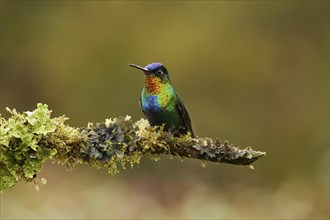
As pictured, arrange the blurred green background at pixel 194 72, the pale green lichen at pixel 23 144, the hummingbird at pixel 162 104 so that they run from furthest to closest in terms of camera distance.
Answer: the blurred green background at pixel 194 72 < the hummingbird at pixel 162 104 < the pale green lichen at pixel 23 144

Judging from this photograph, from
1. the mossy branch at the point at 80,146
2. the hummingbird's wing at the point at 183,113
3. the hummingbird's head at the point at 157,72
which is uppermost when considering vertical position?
the hummingbird's head at the point at 157,72

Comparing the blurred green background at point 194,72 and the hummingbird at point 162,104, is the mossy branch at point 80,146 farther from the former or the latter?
the blurred green background at point 194,72

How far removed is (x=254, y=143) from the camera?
42.4 feet

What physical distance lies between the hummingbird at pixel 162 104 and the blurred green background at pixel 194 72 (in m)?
7.59

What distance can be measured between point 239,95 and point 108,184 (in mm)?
3441

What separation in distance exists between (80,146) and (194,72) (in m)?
10.3

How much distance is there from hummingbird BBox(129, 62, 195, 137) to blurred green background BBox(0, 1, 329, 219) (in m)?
7.59

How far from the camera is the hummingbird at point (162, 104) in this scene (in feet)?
12.2

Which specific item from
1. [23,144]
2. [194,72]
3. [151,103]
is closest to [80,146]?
[23,144]

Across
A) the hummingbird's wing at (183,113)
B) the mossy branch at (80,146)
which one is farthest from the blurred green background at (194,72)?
the mossy branch at (80,146)

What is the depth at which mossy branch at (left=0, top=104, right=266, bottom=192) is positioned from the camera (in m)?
3.12

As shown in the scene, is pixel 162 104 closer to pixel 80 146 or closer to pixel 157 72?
pixel 157 72

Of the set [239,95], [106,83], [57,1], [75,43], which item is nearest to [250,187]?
[239,95]

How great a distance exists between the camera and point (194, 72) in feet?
44.2
